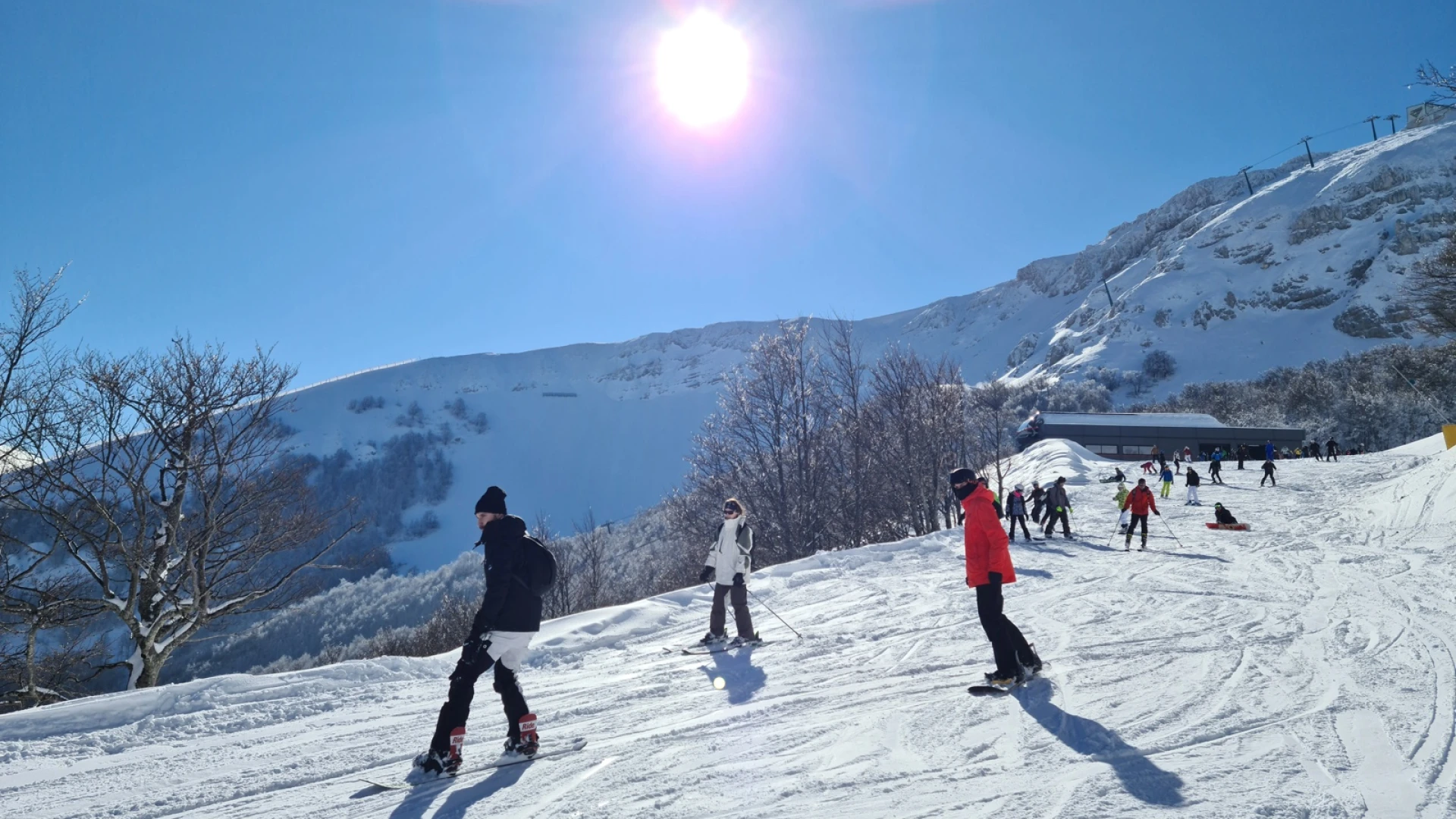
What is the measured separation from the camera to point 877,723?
5.29 meters

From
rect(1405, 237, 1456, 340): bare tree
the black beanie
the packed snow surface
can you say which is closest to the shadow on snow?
the packed snow surface

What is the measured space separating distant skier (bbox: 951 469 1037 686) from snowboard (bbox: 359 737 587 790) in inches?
131

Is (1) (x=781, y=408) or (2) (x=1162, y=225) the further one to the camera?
(2) (x=1162, y=225)

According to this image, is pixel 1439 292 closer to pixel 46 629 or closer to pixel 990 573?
pixel 990 573

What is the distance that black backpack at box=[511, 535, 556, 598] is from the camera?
4750 mm

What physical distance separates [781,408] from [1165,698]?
23.9 metres

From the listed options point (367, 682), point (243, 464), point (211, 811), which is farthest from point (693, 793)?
point (243, 464)

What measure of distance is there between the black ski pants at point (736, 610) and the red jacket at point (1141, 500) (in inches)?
484

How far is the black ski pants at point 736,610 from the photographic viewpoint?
871 centimetres

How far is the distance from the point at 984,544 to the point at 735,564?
11.6 ft

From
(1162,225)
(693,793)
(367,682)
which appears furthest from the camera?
(1162,225)

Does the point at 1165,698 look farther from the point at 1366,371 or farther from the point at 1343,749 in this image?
the point at 1366,371

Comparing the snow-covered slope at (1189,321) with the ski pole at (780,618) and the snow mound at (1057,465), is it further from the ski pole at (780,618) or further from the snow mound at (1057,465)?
the ski pole at (780,618)

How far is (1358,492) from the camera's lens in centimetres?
2389
